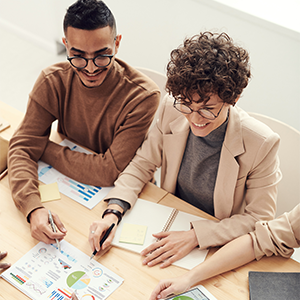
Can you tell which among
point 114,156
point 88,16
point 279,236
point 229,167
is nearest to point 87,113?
point 114,156

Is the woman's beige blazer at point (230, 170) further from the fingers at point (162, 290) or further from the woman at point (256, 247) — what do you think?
the fingers at point (162, 290)

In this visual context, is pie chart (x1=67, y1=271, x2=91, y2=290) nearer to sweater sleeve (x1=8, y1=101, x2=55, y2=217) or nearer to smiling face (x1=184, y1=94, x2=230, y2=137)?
sweater sleeve (x1=8, y1=101, x2=55, y2=217)

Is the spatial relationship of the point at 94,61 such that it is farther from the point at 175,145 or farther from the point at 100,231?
the point at 100,231

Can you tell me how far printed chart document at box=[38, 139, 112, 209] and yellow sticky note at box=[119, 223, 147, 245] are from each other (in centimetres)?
19

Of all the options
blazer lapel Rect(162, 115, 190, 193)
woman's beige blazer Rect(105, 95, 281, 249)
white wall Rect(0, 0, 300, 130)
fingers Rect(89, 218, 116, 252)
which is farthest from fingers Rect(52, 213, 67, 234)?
white wall Rect(0, 0, 300, 130)

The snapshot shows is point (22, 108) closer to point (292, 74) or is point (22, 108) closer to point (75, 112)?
point (75, 112)

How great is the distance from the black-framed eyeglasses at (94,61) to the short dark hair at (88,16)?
12cm

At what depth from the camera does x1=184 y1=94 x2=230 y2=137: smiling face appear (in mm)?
1245

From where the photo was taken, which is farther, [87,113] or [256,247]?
[87,113]

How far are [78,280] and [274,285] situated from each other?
2.28ft

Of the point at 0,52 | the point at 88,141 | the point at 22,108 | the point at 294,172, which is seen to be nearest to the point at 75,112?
the point at 88,141

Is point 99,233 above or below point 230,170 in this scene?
below

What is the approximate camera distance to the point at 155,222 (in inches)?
57.9

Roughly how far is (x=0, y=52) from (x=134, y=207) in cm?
323
